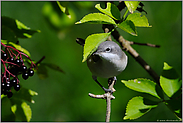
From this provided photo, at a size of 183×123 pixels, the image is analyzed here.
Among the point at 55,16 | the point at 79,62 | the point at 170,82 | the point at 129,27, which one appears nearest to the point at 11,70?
the point at 55,16

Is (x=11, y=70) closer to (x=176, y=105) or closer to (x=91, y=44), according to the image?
(x=91, y=44)

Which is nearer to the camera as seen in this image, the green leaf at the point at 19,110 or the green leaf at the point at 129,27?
the green leaf at the point at 129,27

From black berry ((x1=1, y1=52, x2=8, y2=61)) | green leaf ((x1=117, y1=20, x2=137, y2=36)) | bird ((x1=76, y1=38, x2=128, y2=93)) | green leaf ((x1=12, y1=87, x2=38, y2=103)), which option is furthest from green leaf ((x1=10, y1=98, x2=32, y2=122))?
green leaf ((x1=117, y1=20, x2=137, y2=36))

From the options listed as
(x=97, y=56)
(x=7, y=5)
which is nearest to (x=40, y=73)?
(x=97, y=56)

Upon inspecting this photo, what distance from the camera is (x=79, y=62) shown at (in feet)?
9.09

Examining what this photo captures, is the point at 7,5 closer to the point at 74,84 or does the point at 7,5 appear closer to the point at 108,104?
the point at 74,84

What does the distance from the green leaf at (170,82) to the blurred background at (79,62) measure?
123cm

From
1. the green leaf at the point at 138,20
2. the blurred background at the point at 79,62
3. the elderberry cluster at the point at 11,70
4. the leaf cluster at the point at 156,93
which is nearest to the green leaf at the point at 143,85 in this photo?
the leaf cluster at the point at 156,93

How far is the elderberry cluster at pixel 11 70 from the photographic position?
101 centimetres

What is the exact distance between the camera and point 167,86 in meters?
1.06

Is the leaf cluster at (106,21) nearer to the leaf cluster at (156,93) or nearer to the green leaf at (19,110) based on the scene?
the leaf cluster at (156,93)

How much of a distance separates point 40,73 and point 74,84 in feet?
4.83

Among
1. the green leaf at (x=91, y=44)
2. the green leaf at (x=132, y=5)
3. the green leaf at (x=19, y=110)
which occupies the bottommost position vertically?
the green leaf at (x=19, y=110)

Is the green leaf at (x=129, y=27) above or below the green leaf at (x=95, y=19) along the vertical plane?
below
